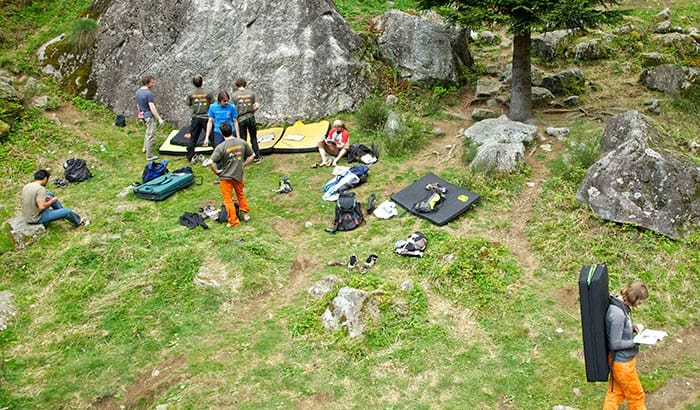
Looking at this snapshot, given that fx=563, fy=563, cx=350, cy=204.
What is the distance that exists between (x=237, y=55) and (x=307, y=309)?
28.0ft

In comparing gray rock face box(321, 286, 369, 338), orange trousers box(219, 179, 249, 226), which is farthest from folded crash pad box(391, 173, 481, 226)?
orange trousers box(219, 179, 249, 226)

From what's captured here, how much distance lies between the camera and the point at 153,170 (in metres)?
11.1

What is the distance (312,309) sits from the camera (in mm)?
7250

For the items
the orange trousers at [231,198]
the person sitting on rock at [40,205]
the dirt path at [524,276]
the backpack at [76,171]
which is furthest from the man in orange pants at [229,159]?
the backpack at [76,171]

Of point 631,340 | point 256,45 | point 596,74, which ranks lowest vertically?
point 596,74

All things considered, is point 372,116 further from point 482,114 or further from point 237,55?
point 237,55

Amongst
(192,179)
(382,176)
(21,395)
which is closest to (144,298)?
(21,395)

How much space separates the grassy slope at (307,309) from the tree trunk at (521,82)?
300cm

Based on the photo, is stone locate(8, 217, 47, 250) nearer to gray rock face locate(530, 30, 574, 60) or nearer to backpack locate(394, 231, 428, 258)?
backpack locate(394, 231, 428, 258)

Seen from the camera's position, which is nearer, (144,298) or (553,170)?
(144,298)

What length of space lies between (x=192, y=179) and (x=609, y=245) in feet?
24.5

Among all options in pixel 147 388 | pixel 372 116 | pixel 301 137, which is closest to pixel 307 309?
pixel 147 388

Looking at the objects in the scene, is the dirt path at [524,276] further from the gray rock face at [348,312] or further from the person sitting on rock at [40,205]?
the person sitting on rock at [40,205]

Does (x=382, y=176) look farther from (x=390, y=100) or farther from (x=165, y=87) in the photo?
(x=165, y=87)
